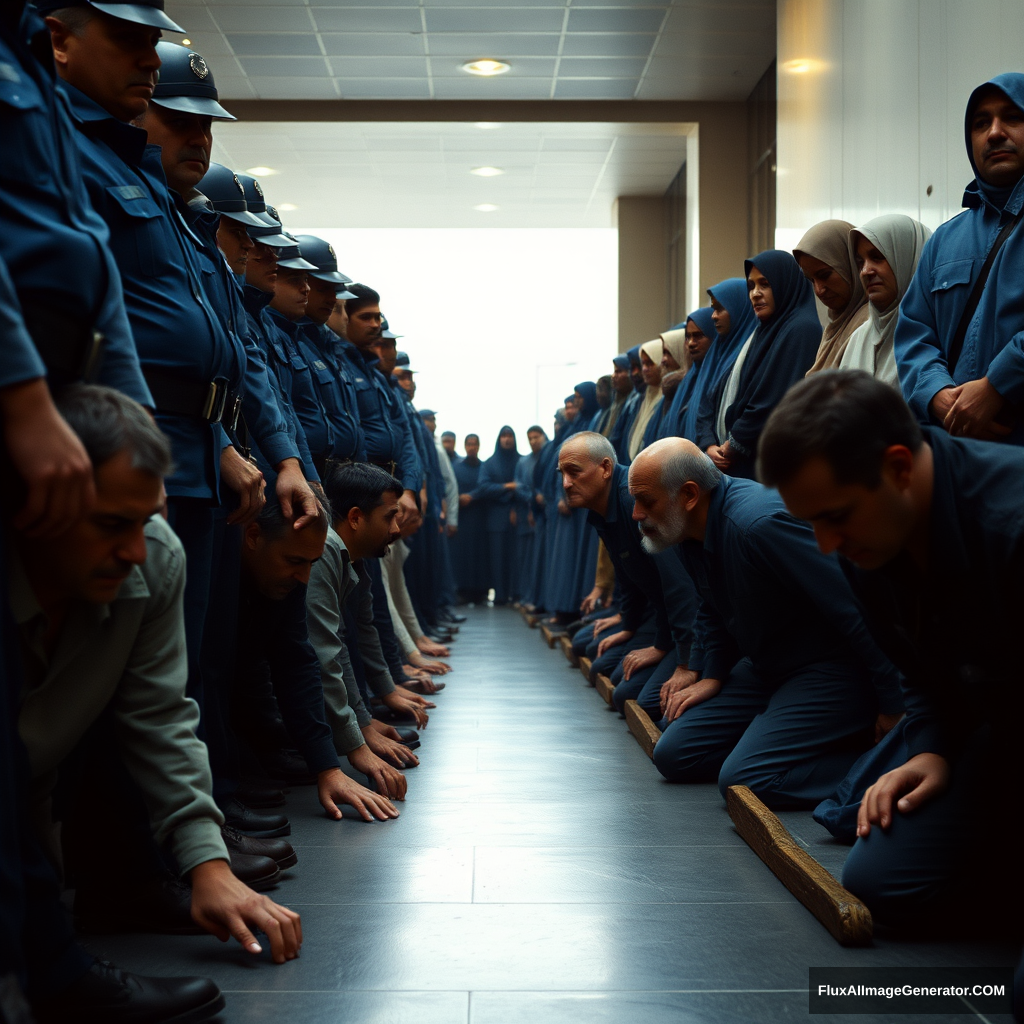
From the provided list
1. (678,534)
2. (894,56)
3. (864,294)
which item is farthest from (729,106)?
(678,534)

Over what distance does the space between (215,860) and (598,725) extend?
273 cm

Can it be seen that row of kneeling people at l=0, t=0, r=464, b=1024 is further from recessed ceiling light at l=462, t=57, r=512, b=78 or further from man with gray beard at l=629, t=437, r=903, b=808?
recessed ceiling light at l=462, t=57, r=512, b=78

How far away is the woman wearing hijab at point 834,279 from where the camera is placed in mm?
3730

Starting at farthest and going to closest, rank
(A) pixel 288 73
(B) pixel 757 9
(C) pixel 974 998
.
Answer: (A) pixel 288 73
(B) pixel 757 9
(C) pixel 974 998

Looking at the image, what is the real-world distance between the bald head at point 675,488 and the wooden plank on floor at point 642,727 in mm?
650

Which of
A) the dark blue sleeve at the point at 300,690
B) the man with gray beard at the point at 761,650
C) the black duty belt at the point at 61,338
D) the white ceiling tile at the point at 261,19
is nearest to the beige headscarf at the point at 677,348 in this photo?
the man with gray beard at the point at 761,650

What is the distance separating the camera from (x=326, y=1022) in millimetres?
1643

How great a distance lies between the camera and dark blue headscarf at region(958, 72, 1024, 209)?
2.70m

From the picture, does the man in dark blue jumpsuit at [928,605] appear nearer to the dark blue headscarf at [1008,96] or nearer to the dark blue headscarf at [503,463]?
the dark blue headscarf at [1008,96]

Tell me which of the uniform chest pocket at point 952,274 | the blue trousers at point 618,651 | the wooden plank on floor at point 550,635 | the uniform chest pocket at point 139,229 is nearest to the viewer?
the uniform chest pocket at point 139,229

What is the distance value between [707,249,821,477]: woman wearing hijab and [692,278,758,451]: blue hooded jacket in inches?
12.0

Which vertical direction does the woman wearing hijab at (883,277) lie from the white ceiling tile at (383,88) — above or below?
below

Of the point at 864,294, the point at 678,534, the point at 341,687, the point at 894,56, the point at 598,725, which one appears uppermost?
the point at 894,56

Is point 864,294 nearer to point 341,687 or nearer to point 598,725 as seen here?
point 598,725
